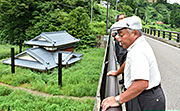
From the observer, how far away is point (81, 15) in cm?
2589

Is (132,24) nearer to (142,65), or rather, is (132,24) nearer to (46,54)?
(142,65)

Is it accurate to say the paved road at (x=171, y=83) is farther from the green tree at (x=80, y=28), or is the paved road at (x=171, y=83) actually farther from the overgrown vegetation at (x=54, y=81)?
the green tree at (x=80, y=28)

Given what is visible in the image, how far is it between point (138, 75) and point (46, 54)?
49.8ft

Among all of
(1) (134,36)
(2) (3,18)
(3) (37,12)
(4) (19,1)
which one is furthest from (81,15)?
(1) (134,36)

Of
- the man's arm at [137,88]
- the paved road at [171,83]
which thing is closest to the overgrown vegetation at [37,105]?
the paved road at [171,83]

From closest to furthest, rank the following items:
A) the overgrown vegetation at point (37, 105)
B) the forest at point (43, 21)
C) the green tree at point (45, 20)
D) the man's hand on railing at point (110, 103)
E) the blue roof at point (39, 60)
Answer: the man's hand on railing at point (110, 103)
the overgrown vegetation at point (37, 105)
the blue roof at point (39, 60)
the forest at point (43, 21)
the green tree at point (45, 20)

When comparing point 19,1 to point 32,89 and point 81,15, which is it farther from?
point 32,89

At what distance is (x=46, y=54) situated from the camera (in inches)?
619

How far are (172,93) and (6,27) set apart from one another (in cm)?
2973

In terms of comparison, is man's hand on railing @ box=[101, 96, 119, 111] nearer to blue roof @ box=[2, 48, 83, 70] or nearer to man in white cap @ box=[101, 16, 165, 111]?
man in white cap @ box=[101, 16, 165, 111]

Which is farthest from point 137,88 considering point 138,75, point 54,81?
point 54,81

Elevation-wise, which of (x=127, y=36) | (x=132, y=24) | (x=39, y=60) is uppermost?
(x=132, y=24)

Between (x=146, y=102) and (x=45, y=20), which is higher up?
(x=45, y=20)

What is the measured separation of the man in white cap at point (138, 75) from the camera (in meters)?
1.33
